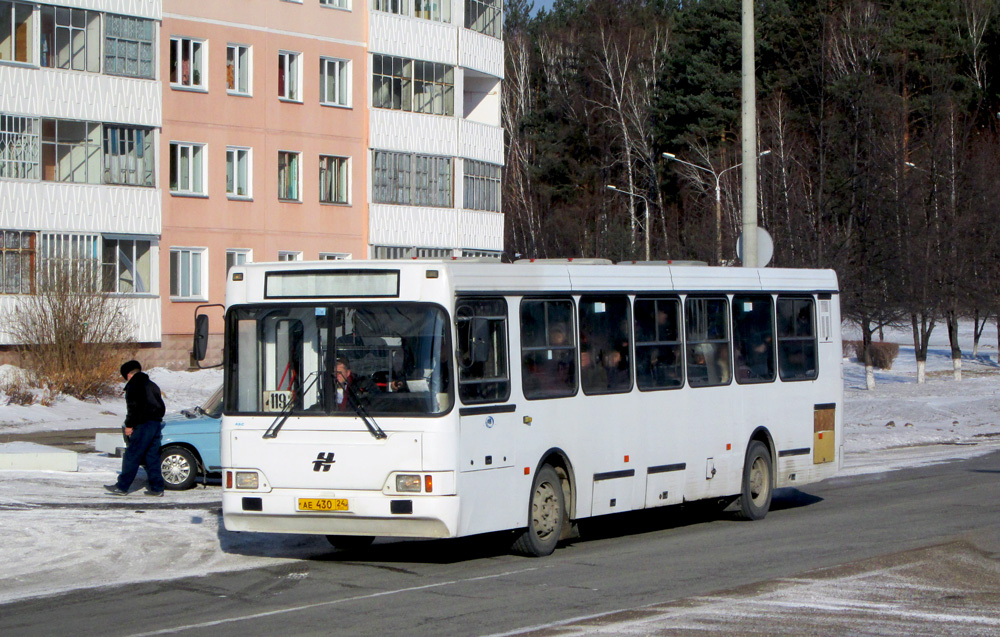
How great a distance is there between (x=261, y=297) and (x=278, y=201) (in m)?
33.7

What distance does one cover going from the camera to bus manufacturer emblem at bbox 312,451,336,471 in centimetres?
1133

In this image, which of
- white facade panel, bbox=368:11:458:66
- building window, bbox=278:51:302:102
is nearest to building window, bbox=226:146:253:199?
building window, bbox=278:51:302:102

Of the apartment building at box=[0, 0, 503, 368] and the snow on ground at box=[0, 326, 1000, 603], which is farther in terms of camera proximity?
the apartment building at box=[0, 0, 503, 368]

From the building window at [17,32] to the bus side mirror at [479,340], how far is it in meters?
30.6

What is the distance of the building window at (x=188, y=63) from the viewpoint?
138ft

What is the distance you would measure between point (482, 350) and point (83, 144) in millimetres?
30953

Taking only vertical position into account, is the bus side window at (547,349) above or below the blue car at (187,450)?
above

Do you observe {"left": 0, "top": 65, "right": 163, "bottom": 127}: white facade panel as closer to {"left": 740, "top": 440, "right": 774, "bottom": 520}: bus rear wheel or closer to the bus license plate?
{"left": 740, "top": 440, "right": 774, "bottom": 520}: bus rear wheel

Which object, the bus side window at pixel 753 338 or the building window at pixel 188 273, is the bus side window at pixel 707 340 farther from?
the building window at pixel 188 273

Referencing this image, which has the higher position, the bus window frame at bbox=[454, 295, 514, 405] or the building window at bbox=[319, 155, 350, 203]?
the building window at bbox=[319, 155, 350, 203]

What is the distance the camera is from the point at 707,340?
14.6m

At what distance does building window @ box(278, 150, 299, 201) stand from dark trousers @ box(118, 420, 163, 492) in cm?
2852

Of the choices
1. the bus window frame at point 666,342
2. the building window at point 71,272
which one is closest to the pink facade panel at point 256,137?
the building window at point 71,272

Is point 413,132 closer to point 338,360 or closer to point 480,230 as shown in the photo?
point 480,230
